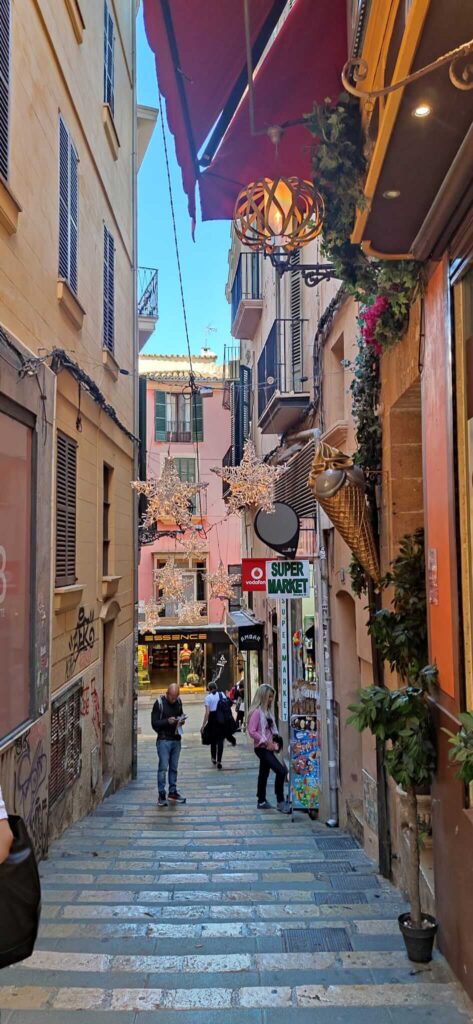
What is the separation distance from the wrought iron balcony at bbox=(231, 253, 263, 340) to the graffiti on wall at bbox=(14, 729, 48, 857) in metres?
14.5

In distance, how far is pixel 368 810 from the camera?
723 cm

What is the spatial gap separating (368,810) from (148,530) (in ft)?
38.8

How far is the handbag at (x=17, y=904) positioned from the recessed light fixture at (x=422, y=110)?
11.1ft

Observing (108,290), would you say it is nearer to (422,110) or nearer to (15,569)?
(15,569)

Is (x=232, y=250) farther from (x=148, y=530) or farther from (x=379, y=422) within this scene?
(x=379, y=422)

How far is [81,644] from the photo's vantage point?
8.78 meters

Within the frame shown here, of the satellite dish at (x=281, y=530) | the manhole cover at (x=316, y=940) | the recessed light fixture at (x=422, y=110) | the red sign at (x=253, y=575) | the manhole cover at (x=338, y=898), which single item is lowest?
the manhole cover at (x=338, y=898)

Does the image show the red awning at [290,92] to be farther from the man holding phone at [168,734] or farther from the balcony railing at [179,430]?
the balcony railing at [179,430]

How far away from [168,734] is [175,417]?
21747 millimetres

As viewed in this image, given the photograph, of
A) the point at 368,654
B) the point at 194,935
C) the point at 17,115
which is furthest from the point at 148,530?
the point at 194,935

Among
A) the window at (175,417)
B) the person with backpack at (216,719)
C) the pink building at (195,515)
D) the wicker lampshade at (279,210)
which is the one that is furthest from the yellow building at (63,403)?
the window at (175,417)

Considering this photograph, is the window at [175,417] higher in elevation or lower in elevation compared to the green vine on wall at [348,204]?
higher

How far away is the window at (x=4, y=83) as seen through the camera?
18.1 feet

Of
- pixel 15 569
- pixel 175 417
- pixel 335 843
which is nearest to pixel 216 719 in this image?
pixel 335 843
